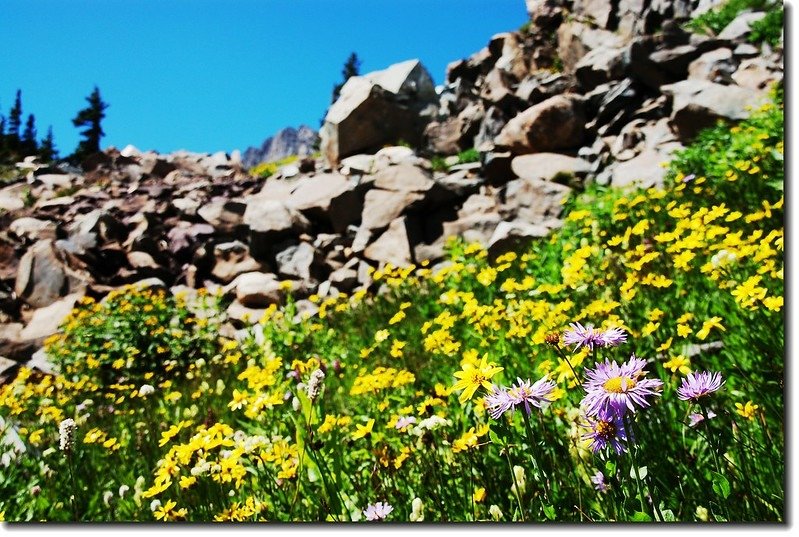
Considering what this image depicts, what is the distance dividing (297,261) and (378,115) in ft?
18.8

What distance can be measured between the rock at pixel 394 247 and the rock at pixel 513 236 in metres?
1.25

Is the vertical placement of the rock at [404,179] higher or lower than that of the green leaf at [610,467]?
higher

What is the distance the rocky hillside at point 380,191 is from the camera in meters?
6.87

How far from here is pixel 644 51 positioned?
9.27 metres

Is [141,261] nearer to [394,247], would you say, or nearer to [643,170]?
[394,247]

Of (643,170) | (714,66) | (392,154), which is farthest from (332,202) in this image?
(714,66)

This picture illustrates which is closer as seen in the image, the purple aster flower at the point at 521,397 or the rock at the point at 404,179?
the purple aster flower at the point at 521,397

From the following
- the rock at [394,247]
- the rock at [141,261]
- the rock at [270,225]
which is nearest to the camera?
the rock at [394,247]

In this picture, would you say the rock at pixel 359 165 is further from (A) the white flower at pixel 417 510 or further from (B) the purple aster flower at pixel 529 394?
(B) the purple aster flower at pixel 529 394

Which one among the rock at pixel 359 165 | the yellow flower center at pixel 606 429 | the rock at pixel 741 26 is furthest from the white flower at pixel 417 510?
the rock at pixel 741 26

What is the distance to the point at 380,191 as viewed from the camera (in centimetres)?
793

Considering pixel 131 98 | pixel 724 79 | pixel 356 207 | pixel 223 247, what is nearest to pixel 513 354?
pixel 131 98

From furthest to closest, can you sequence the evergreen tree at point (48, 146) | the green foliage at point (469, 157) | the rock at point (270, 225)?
the green foliage at point (469, 157)
the rock at point (270, 225)
the evergreen tree at point (48, 146)

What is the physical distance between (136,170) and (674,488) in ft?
45.0
